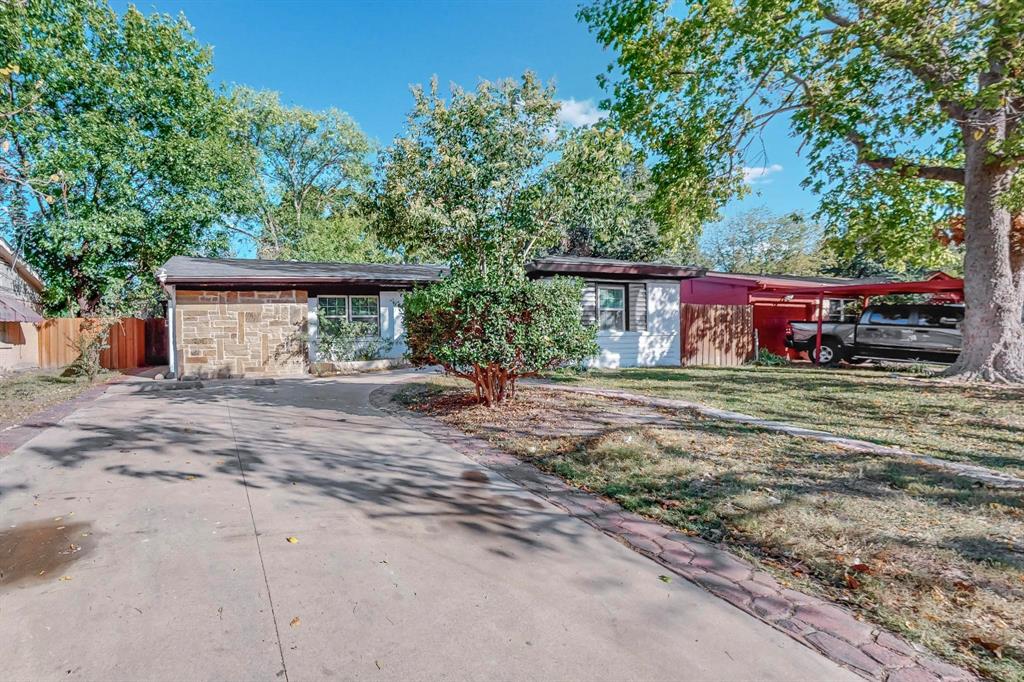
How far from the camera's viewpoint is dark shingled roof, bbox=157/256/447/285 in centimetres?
1224

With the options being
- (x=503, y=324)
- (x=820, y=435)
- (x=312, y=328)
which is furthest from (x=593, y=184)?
(x=312, y=328)

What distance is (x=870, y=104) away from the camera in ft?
31.2

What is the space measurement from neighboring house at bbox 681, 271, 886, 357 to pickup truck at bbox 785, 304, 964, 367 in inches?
57.6

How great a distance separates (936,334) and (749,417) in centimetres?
961

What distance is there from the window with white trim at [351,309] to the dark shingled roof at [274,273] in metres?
0.67

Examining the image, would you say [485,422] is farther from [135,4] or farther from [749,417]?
[135,4]

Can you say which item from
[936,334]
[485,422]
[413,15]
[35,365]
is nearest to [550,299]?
[485,422]

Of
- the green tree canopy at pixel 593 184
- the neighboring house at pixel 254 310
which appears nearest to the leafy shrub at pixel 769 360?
the green tree canopy at pixel 593 184

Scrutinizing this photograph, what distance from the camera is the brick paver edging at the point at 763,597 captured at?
2.14m

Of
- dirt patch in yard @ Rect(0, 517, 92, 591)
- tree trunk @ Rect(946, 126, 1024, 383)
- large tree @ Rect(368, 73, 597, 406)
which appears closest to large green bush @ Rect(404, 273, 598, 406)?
large tree @ Rect(368, 73, 597, 406)

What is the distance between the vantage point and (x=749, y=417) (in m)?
6.91

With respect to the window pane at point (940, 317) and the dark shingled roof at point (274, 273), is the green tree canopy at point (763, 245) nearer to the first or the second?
the window pane at point (940, 317)

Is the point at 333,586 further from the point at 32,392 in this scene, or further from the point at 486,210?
the point at 32,392

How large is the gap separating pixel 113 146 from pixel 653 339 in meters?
18.4
